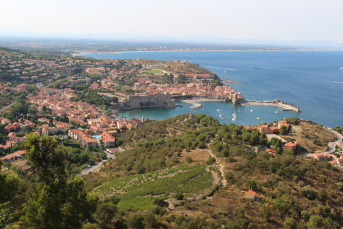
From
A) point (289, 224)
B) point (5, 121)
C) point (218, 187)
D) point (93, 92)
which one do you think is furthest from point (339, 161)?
point (93, 92)

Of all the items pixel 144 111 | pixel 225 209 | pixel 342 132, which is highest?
pixel 225 209

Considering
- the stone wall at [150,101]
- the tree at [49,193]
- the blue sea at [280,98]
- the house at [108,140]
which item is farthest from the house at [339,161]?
the stone wall at [150,101]

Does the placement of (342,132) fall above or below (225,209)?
below

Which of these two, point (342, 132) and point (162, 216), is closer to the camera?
A: point (162, 216)

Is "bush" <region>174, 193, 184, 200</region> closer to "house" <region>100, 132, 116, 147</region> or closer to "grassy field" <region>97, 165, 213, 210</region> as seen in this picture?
"grassy field" <region>97, 165, 213, 210</region>

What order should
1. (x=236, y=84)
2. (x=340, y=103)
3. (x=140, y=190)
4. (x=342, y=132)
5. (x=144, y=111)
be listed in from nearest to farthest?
1. (x=140, y=190)
2. (x=342, y=132)
3. (x=144, y=111)
4. (x=340, y=103)
5. (x=236, y=84)

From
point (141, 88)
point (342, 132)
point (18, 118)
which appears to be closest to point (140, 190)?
point (342, 132)

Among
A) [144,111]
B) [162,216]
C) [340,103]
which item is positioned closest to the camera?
[162,216]

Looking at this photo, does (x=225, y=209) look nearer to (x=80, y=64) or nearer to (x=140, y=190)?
(x=140, y=190)
